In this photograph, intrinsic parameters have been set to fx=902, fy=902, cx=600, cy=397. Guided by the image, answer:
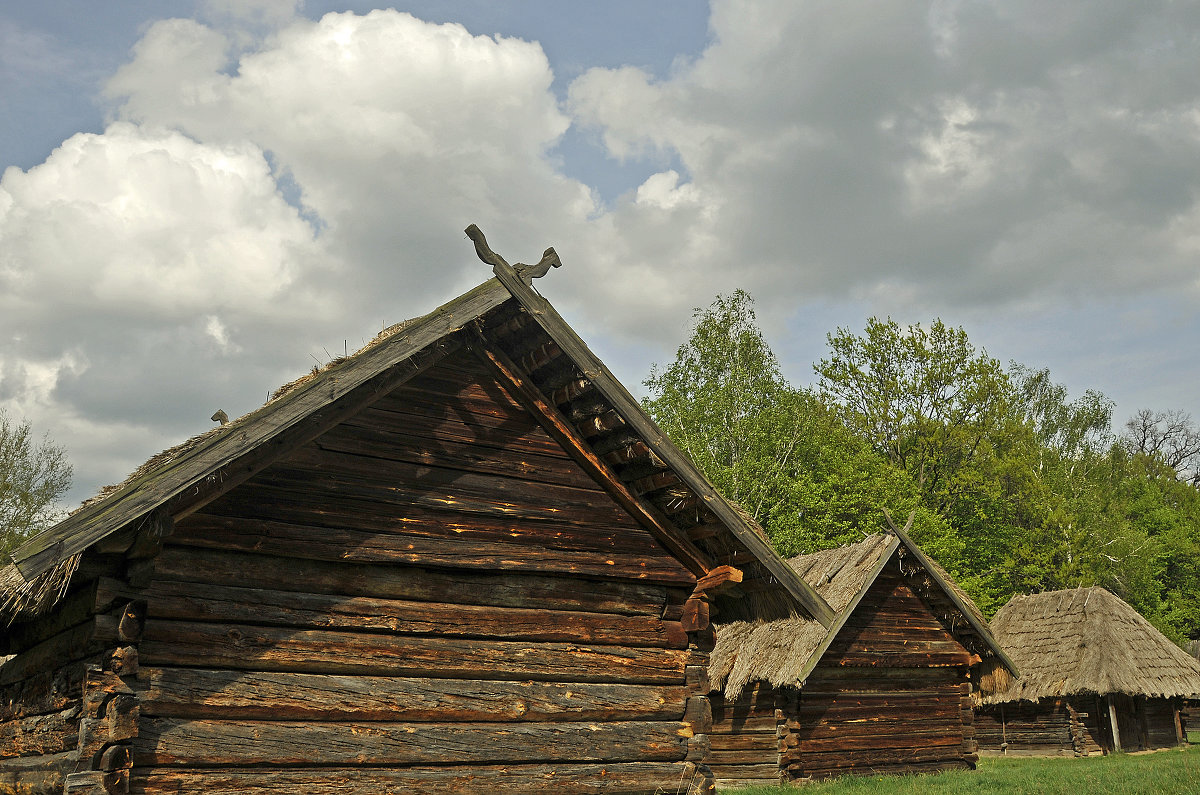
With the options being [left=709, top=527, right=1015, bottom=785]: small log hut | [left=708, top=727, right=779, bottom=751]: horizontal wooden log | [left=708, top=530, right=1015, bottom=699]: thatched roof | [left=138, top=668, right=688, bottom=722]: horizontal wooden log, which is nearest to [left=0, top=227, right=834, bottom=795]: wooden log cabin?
[left=138, top=668, right=688, bottom=722]: horizontal wooden log

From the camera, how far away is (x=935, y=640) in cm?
2122

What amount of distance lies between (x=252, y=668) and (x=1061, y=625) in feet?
98.9

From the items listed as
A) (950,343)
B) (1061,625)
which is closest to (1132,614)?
(1061,625)

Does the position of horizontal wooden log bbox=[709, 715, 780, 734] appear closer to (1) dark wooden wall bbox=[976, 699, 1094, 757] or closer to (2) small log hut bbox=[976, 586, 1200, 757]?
(2) small log hut bbox=[976, 586, 1200, 757]

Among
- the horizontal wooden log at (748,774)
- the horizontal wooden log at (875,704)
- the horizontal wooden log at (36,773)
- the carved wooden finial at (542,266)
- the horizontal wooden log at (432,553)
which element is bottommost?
the horizontal wooden log at (748,774)

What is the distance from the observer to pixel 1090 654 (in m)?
28.0

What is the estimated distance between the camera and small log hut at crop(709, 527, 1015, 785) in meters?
19.5

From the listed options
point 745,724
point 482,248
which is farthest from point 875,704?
point 482,248

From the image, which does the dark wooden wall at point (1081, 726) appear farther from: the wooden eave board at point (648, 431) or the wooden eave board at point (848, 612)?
the wooden eave board at point (648, 431)

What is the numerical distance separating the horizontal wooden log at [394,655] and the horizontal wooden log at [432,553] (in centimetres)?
61

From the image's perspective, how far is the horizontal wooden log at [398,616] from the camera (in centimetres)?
674

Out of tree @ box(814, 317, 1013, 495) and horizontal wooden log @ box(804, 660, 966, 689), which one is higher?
tree @ box(814, 317, 1013, 495)

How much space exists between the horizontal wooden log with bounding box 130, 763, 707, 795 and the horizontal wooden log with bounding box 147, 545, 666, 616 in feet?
4.42

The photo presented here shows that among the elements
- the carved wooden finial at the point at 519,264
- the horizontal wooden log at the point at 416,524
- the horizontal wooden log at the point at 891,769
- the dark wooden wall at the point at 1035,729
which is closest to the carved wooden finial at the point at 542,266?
the carved wooden finial at the point at 519,264
